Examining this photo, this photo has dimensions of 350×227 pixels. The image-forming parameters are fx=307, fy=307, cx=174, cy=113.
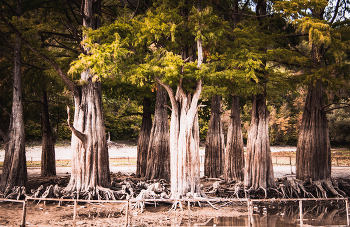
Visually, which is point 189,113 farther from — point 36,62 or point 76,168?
point 36,62

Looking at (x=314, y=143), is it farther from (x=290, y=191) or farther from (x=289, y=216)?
(x=289, y=216)

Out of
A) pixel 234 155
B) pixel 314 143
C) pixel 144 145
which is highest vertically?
pixel 314 143

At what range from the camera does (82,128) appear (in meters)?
13.2

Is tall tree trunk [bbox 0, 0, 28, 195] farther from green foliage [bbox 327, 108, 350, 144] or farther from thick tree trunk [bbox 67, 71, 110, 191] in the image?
green foliage [bbox 327, 108, 350, 144]

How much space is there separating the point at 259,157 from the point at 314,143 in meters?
3.58

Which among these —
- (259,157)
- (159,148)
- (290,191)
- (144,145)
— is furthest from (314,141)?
(144,145)

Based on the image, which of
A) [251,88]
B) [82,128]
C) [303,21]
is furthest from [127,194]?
[303,21]

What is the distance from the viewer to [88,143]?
13016 millimetres

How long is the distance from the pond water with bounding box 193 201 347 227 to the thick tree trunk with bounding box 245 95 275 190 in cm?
129

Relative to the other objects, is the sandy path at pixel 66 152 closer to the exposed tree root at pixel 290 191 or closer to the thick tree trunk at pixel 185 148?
the exposed tree root at pixel 290 191

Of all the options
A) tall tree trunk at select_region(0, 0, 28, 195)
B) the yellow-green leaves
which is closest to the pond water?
the yellow-green leaves

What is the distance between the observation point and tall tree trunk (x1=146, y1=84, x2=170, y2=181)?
54.5 ft

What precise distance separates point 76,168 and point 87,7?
24.0 ft

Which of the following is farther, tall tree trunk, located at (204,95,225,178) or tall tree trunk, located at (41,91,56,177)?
tall tree trunk, located at (41,91,56,177)
